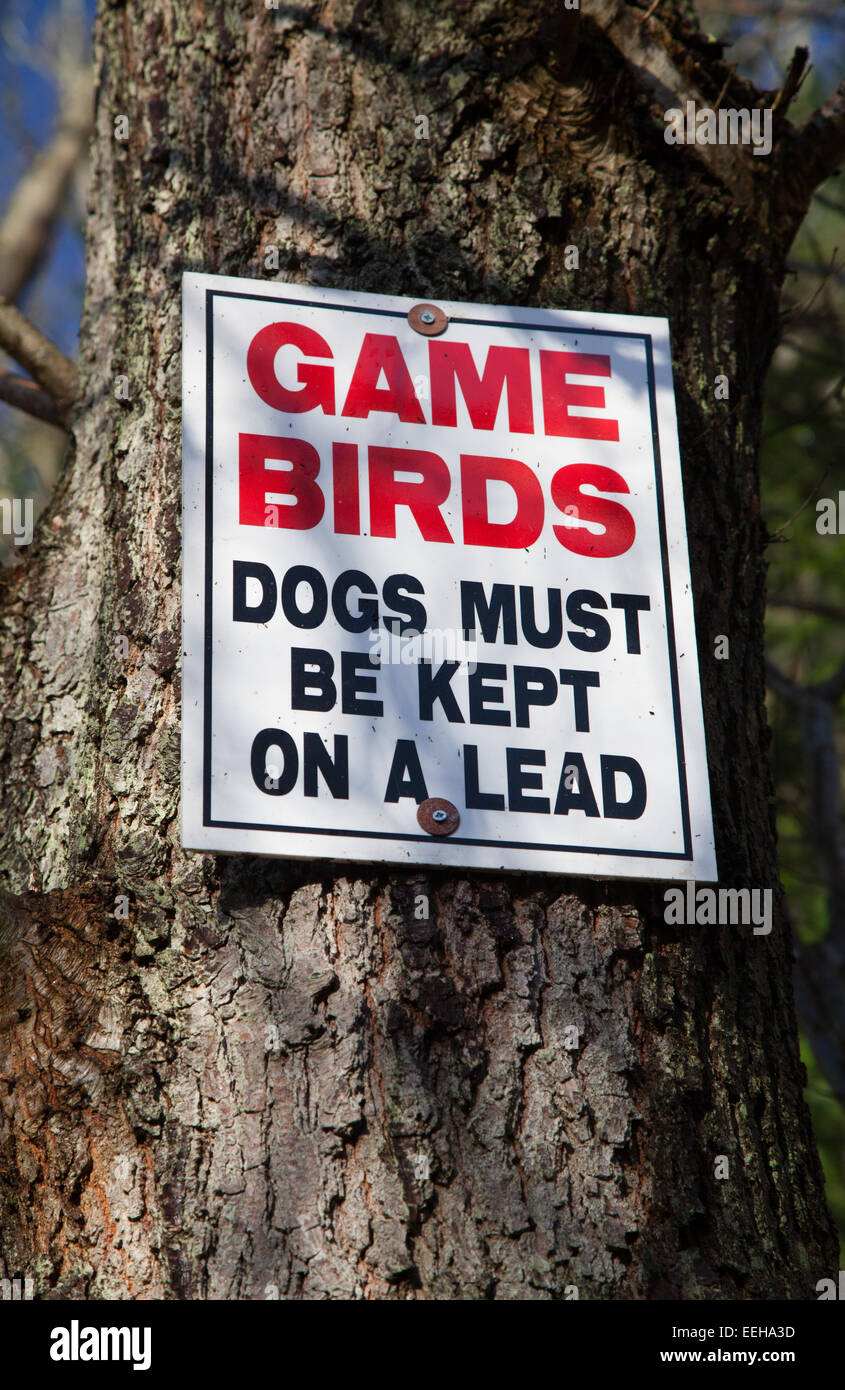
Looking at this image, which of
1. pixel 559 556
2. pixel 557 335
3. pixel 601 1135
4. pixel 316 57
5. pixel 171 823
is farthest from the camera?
pixel 316 57

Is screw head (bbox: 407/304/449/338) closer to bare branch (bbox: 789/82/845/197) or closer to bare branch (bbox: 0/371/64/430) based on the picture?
bare branch (bbox: 789/82/845/197)

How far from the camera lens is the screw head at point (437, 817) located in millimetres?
1802

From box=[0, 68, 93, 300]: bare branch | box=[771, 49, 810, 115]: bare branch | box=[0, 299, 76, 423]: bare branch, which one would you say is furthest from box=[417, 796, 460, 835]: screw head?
box=[0, 68, 93, 300]: bare branch

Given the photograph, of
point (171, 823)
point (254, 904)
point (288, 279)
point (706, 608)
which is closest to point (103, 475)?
point (288, 279)

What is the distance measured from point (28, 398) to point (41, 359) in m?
0.19

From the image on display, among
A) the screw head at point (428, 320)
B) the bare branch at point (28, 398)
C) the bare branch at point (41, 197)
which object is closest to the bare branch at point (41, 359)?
the bare branch at point (28, 398)

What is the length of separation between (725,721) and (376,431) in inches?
29.1

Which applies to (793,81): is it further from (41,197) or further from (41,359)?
(41,197)

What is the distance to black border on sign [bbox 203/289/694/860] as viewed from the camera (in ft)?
5.82

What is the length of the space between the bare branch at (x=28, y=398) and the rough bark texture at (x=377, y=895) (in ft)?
1.60

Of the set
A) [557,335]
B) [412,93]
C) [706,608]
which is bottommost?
[706,608]

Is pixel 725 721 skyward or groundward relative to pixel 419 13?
groundward

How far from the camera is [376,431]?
2.00m

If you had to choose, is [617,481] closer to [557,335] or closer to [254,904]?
[557,335]
